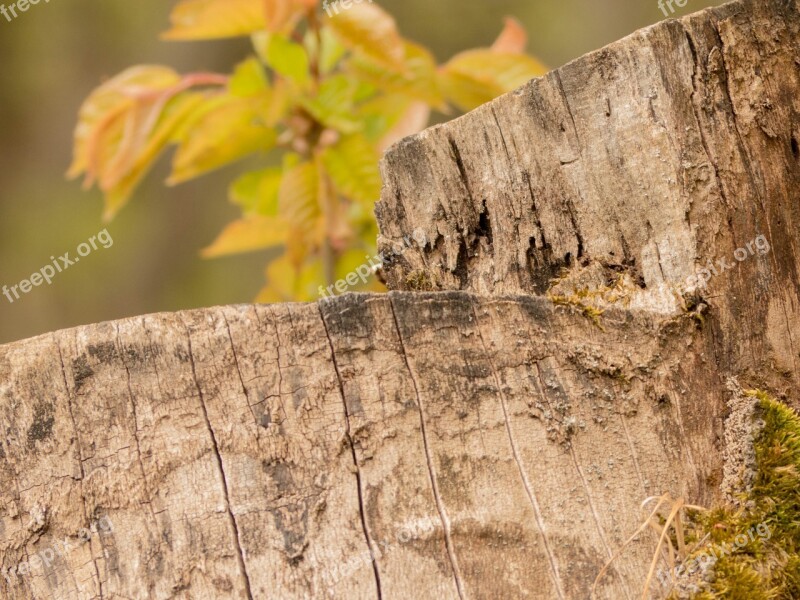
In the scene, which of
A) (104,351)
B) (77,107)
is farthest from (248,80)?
(77,107)

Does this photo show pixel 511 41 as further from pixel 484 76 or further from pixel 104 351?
pixel 104 351

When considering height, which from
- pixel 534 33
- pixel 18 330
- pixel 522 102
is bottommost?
pixel 522 102

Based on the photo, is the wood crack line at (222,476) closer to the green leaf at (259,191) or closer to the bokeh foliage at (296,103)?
the bokeh foliage at (296,103)

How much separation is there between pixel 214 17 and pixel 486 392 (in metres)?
1.57

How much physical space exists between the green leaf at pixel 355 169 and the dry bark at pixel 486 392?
0.90m

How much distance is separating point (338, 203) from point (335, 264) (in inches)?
18.5

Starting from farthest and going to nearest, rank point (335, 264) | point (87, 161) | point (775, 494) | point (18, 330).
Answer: point (18, 330)
point (335, 264)
point (87, 161)
point (775, 494)

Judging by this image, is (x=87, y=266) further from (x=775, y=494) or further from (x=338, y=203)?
(x=775, y=494)

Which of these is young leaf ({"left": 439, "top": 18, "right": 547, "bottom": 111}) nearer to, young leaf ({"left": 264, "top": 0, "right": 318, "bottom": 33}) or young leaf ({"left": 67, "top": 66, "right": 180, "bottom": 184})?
young leaf ({"left": 264, "top": 0, "right": 318, "bottom": 33})

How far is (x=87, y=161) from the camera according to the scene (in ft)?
7.94

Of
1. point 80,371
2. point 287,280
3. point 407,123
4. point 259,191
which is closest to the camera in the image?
point 80,371

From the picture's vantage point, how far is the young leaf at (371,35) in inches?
88.7

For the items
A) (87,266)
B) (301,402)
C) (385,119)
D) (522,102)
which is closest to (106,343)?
(301,402)

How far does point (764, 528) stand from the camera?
1.39 meters
